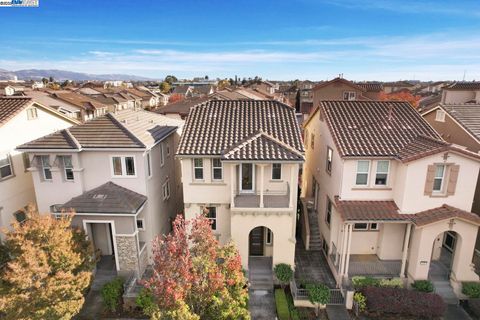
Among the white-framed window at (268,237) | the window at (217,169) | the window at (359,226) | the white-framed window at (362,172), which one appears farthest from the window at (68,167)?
the window at (359,226)

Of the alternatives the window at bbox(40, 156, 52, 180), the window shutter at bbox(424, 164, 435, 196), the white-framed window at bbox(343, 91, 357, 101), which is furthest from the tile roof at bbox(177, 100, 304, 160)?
the white-framed window at bbox(343, 91, 357, 101)

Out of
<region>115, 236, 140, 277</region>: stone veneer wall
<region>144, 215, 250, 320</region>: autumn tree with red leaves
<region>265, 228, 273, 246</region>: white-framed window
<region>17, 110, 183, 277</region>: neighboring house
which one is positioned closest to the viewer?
<region>144, 215, 250, 320</region>: autumn tree with red leaves

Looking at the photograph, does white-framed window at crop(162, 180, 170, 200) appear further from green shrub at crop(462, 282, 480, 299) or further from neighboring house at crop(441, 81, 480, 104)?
neighboring house at crop(441, 81, 480, 104)

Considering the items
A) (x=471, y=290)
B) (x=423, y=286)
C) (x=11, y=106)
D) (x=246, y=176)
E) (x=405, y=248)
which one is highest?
(x=11, y=106)

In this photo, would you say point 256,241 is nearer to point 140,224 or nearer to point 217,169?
point 217,169

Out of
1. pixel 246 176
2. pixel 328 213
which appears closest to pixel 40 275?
pixel 246 176

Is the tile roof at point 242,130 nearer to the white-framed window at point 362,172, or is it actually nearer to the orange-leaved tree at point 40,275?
the white-framed window at point 362,172

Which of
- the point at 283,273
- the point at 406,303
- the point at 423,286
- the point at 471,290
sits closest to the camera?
the point at 406,303
